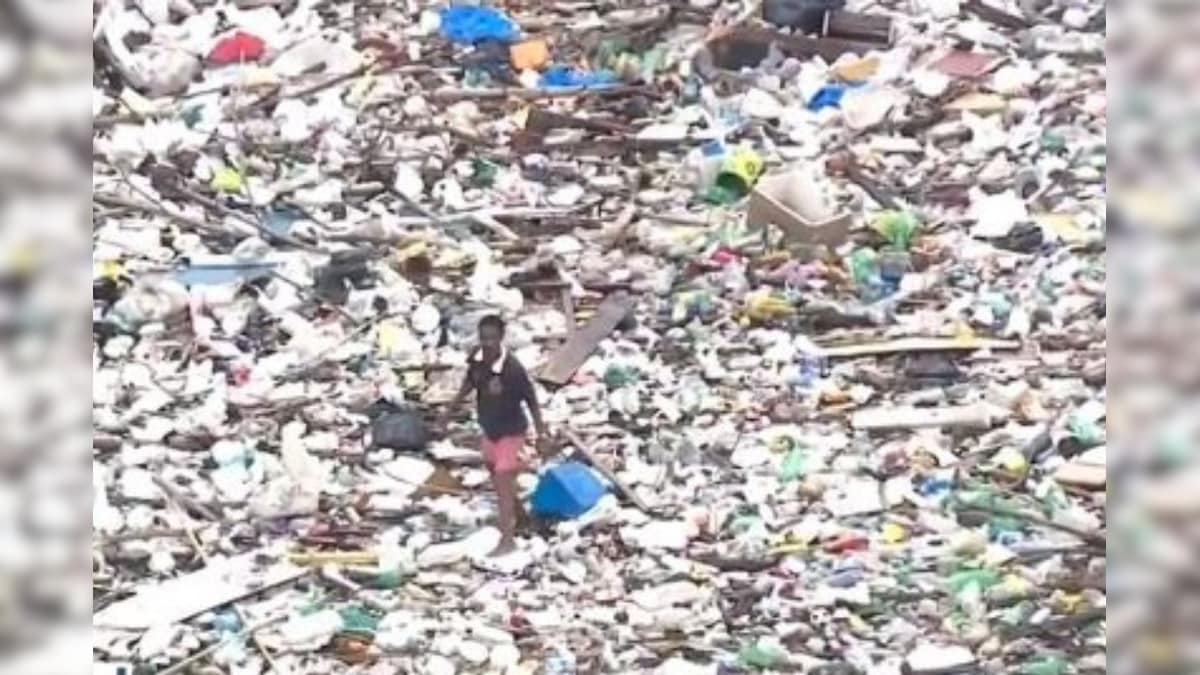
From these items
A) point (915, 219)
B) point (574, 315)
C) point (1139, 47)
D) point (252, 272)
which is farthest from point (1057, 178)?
point (1139, 47)

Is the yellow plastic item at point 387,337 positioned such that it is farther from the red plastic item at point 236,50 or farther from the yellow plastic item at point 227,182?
the red plastic item at point 236,50

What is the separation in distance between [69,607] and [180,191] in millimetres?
5752

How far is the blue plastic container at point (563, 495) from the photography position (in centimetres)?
480

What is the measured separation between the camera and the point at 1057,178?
21.6 ft

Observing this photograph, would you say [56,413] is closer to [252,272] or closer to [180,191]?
[252,272]

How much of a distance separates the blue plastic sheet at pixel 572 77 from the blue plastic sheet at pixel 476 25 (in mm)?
235

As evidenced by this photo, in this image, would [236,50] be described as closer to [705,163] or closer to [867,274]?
[705,163]

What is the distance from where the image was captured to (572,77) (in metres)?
7.56

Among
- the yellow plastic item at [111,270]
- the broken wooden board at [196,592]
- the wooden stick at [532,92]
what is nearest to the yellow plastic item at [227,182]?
the yellow plastic item at [111,270]

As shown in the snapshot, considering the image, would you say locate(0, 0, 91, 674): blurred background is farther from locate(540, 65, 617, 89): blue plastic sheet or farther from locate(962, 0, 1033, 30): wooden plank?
locate(962, 0, 1033, 30): wooden plank

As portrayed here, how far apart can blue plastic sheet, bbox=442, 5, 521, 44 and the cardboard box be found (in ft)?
5.08

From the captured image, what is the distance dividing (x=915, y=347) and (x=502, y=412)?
140 cm

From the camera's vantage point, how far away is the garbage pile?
4.43 metres

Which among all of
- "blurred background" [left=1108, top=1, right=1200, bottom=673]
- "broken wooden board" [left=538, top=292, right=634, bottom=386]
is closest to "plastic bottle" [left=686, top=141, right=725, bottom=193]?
"broken wooden board" [left=538, top=292, right=634, bottom=386]
